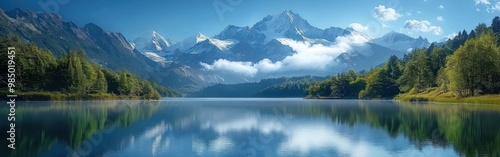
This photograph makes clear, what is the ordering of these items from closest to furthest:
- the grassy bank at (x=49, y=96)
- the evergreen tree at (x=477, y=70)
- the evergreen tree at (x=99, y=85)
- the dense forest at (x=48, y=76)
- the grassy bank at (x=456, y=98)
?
the grassy bank at (x=456, y=98) → the evergreen tree at (x=477, y=70) → the grassy bank at (x=49, y=96) → the dense forest at (x=48, y=76) → the evergreen tree at (x=99, y=85)

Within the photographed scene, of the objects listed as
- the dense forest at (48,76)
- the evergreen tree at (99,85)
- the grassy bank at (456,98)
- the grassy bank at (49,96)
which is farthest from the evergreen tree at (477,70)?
the evergreen tree at (99,85)

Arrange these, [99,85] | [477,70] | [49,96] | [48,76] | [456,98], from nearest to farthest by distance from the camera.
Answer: [477,70]
[456,98]
[49,96]
[48,76]
[99,85]

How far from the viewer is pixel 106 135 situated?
38.5 metres

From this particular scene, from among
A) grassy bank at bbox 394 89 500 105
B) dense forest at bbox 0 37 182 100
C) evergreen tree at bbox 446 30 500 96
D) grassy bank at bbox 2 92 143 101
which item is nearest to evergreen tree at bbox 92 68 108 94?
dense forest at bbox 0 37 182 100

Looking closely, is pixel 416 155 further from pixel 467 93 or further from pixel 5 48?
pixel 5 48

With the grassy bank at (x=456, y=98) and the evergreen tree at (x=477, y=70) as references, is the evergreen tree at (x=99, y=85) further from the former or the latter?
the evergreen tree at (x=477, y=70)

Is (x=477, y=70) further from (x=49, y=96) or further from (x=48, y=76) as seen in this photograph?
(x=48, y=76)

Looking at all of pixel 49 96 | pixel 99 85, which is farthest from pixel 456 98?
pixel 99 85

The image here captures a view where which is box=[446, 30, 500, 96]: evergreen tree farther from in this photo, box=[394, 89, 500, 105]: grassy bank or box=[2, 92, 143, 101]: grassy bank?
box=[2, 92, 143, 101]: grassy bank

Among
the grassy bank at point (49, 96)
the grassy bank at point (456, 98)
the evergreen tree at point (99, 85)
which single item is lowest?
the grassy bank at point (456, 98)

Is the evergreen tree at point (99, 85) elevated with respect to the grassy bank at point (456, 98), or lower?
elevated

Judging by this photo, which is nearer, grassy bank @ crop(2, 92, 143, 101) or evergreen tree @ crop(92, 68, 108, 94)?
grassy bank @ crop(2, 92, 143, 101)

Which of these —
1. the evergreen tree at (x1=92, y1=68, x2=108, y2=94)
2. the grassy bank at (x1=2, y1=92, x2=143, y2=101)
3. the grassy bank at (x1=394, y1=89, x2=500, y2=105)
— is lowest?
the grassy bank at (x1=394, y1=89, x2=500, y2=105)

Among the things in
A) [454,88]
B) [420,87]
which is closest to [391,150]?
[454,88]
